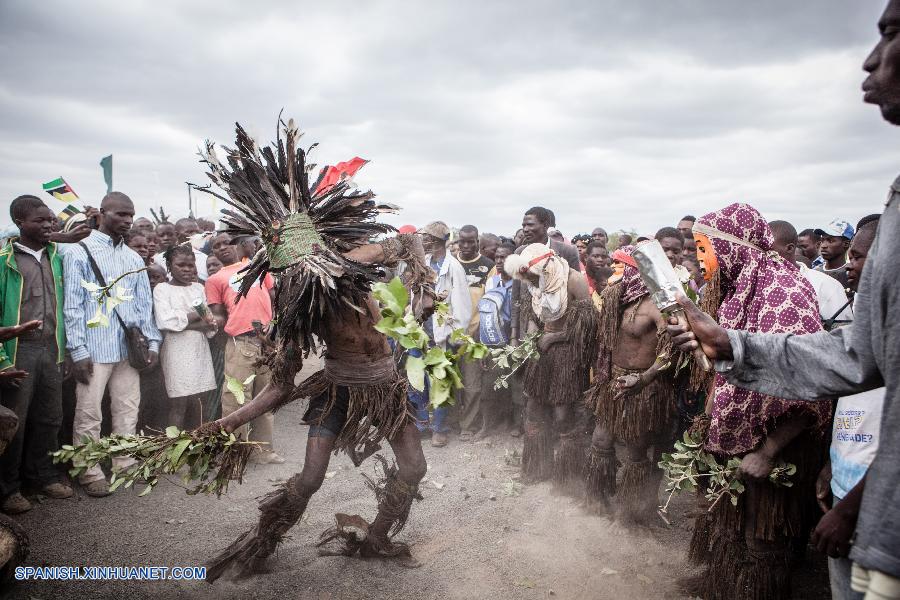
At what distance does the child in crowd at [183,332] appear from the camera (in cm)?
589

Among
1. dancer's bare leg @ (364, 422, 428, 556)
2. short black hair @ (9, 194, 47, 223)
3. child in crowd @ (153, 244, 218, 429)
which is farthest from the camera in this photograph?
child in crowd @ (153, 244, 218, 429)

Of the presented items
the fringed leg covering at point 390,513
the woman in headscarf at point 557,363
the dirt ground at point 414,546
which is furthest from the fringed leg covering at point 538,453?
the fringed leg covering at point 390,513

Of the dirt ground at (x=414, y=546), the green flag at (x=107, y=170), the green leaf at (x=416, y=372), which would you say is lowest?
the dirt ground at (x=414, y=546)

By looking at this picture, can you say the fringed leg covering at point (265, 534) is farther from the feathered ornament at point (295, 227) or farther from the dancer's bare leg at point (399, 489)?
the feathered ornament at point (295, 227)

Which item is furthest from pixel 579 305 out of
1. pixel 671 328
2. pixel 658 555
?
pixel 671 328

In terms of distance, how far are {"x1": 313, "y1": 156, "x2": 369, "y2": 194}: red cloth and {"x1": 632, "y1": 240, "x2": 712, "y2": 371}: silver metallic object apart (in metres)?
2.20

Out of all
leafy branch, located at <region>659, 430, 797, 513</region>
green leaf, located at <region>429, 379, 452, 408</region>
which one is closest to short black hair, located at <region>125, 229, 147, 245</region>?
green leaf, located at <region>429, 379, 452, 408</region>

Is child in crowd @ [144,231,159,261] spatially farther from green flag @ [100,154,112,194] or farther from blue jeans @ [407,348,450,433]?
blue jeans @ [407,348,450,433]

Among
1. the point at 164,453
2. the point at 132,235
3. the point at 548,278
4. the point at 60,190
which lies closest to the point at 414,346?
the point at 164,453

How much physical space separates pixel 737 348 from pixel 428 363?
4.74 ft

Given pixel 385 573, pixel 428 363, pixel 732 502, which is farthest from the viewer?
pixel 385 573

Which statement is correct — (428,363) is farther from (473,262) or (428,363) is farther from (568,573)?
(473,262)

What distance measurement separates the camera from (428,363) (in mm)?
2746

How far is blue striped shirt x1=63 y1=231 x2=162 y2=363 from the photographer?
5121mm
